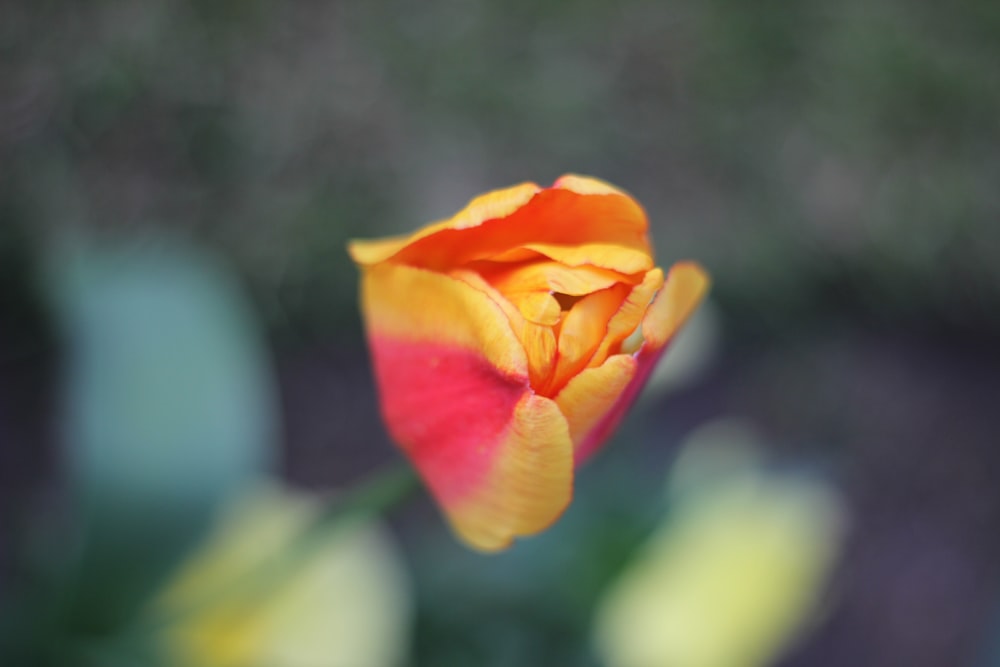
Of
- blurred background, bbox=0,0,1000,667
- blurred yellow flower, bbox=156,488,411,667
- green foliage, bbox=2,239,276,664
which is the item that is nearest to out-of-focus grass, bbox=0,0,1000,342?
blurred background, bbox=0,0,1000,667

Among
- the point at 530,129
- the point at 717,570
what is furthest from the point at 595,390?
the point at 530,129

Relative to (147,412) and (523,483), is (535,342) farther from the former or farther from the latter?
(147,412)

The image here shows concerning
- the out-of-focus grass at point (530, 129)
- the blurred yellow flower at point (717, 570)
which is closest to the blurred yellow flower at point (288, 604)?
the blurred yellow flower at point (717, 570)

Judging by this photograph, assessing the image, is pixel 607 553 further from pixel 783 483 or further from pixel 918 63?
pixel 918 63

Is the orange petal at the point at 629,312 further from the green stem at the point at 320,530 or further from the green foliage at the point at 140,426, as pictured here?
the green foliage at the point at 140,426

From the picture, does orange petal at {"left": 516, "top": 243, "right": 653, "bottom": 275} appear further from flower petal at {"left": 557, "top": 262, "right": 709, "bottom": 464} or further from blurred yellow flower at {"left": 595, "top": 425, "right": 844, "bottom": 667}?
blurred yellow flower at {"left": 595, "top": 425, "right": 844, "bottom": 667}
